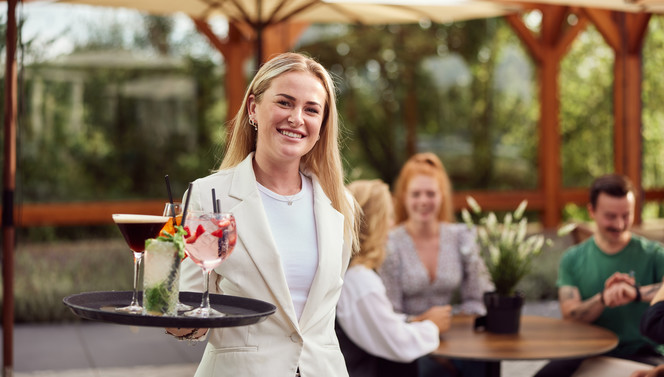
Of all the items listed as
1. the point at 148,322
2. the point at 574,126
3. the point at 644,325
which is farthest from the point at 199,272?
the point at 574,126

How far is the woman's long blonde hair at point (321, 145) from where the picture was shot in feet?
6.59

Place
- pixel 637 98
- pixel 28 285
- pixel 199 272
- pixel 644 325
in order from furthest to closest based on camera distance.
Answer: pixel 637 98
pixel 28 285
pixel 644 325
pixel 199 272

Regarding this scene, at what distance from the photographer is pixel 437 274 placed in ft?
13.3

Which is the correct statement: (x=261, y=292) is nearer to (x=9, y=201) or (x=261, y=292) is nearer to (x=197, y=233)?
(x=197, y=233)

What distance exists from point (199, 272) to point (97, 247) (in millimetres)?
6051

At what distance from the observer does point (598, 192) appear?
3705mm

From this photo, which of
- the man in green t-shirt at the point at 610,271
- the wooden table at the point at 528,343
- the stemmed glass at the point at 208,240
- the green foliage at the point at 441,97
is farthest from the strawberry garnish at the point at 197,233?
the green foliage at the point at 441,97

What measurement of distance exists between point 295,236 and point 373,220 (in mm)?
1293

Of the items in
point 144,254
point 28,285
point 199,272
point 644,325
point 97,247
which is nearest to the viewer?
point 144,254

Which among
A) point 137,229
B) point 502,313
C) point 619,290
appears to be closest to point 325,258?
point 137,229

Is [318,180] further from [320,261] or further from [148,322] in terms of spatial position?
[148,322]

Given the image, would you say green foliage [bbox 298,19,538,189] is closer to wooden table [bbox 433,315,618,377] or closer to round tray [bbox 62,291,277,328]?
wooden table [bbox 433,315,618,377]

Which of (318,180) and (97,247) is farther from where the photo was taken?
(97,247)

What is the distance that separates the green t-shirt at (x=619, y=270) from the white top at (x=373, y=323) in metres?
0.98
